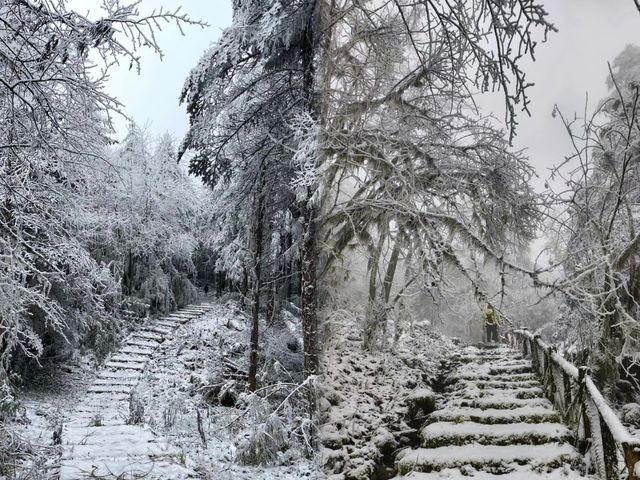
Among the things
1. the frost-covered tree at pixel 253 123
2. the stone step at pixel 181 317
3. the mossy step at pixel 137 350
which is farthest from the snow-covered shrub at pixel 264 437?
the stone step at pixel 181 317

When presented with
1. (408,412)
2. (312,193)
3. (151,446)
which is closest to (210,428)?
(151,446)

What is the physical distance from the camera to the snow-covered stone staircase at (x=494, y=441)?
5773 mm

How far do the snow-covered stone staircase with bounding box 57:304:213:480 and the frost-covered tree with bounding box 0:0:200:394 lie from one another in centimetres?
156

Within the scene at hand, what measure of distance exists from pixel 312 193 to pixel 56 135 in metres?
3.02

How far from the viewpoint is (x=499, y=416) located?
22.6ft

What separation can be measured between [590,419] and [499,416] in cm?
167

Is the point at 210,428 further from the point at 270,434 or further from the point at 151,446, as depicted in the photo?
the point at 270,434

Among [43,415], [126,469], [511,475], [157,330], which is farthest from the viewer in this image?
[157,330]

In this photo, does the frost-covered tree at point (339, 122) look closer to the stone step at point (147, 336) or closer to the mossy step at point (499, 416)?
the mossy step at point (499, 416)

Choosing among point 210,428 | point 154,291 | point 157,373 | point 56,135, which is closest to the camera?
point 56,135

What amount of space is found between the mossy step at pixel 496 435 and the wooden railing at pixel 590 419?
0.79ft

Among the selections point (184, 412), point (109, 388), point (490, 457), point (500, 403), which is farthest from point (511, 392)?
point (109, 388)

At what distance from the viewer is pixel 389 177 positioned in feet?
22.4

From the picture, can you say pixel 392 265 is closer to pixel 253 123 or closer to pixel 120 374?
pixel 253 123
